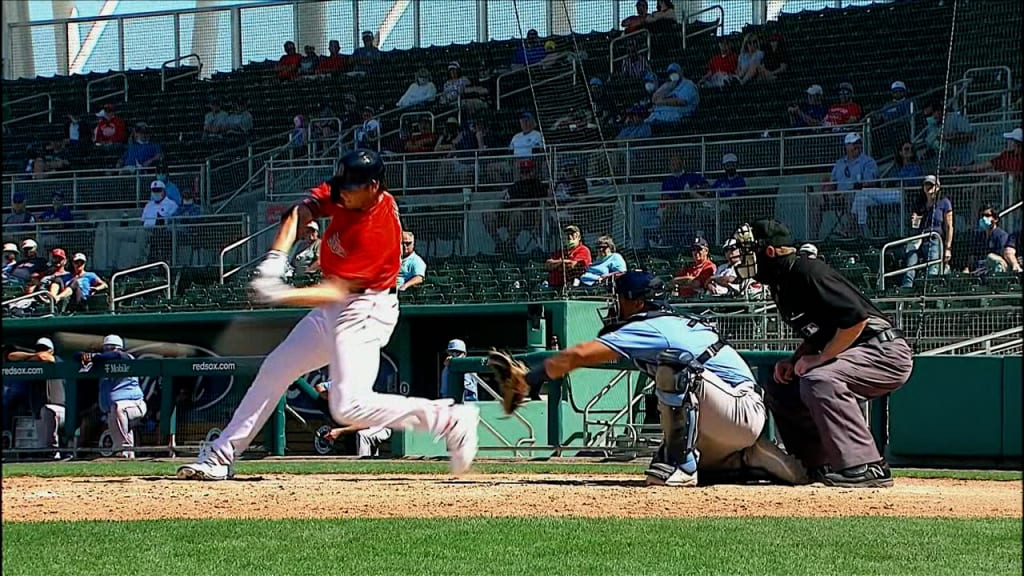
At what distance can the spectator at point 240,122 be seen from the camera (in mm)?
24884

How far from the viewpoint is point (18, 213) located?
73.5 ft

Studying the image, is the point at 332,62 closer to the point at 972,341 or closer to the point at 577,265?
the point at 577,265

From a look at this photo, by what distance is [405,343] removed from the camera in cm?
1598

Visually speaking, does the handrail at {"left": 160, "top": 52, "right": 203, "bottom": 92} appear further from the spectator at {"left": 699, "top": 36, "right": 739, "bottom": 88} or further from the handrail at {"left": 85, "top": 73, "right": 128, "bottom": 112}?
the spectator at {"left": 699, "top": 36, "right": 739, "bottom": 88}

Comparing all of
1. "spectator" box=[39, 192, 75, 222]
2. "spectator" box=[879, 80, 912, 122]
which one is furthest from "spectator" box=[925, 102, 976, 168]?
"spectator" box=[39, 192, 75, 222]

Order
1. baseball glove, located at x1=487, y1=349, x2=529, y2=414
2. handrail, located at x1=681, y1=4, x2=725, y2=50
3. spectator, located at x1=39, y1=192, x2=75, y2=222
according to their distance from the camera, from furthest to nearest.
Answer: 1. handrail, located at x1=681, y1=4, x2=725, y2=50
2. spectator, located at x1=39, y1=192, x2=75, y2=222
3. baseball glove, located at x1=487, y1=349, x2=529, y2=414

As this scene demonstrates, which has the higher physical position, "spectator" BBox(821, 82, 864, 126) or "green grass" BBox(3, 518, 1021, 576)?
"spectator" BBox(821, 82, 864, 126)

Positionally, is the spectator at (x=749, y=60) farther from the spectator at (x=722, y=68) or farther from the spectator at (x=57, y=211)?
the spectator at (x=57, y=211)

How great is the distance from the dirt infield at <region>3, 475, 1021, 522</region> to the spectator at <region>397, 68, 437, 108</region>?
14.4 m

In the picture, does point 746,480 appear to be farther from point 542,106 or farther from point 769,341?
point 542,106

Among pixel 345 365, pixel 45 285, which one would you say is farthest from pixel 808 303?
pixel 45 285

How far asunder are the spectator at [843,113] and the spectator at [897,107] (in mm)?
345

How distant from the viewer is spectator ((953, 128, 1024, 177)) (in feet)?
38.0

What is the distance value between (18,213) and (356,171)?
15916 millimetres
